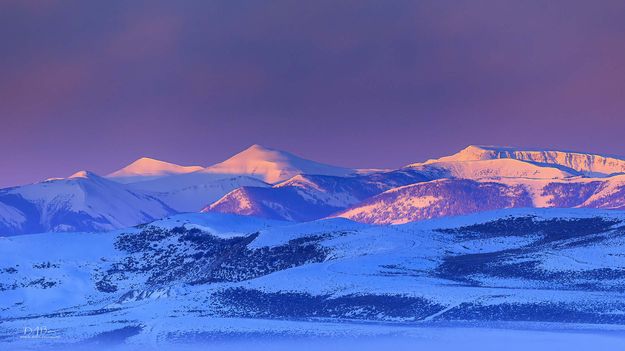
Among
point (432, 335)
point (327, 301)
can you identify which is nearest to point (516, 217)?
point (327, 301)

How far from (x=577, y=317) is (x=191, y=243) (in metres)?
55.4

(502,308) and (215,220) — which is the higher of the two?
(215,220)

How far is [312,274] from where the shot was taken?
319 ft

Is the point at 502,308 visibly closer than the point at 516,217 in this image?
Yes

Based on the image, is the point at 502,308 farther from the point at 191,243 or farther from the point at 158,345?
the point at 191,243

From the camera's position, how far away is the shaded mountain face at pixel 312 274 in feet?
271

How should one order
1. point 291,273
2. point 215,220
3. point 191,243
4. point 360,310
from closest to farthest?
point 360,310
point 291,273
point 191,243
point 215,220

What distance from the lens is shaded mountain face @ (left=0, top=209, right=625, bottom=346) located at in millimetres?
82562

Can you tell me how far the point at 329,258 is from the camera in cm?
10981

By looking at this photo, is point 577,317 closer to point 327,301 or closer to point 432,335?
point 432,335

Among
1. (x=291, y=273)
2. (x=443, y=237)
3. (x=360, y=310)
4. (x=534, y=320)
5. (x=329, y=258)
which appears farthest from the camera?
(x=443, y=237)

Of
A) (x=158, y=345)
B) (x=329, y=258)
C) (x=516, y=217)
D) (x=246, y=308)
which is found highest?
(x=516, y=217)

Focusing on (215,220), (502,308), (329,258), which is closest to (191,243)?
(215,220)

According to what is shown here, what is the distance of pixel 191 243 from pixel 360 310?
44789 millimetres
